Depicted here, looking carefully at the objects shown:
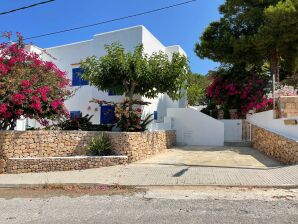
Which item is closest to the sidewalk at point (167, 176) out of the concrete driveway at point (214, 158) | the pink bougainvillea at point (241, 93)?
the concrete driveway at point (214, 158)

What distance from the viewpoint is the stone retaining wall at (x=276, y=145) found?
11.1m

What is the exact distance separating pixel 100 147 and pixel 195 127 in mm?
7171

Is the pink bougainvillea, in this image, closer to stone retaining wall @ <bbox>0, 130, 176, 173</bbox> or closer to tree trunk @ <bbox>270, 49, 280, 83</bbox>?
tree trunk @ <bbox>270, 49, 280, 83</bbox>

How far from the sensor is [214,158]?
13.5 meters

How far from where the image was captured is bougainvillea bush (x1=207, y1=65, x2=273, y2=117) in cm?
1783

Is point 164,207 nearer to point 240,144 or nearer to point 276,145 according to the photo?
point 276,145

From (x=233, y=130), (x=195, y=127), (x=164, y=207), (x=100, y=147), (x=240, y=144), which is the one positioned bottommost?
(x=164, y=207)

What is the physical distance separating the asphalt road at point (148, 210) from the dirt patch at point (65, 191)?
48cm

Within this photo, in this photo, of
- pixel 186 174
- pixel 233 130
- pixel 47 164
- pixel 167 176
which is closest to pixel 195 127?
pixel 233 130

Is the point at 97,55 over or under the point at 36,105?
over

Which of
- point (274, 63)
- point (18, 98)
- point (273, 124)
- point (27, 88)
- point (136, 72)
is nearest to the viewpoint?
point (18, 98)

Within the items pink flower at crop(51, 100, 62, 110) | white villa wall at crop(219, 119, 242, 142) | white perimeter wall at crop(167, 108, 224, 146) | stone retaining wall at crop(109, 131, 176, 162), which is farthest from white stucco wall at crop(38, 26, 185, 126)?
pink flower at crop(51, 100, 62, 110)

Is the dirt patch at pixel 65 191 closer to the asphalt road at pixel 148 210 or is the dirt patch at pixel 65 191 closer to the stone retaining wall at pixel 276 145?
the asphalt road at pixel 148 210

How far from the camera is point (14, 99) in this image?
11.7 m
